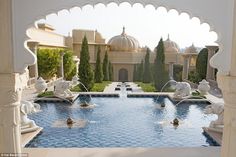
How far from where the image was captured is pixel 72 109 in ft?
30.3

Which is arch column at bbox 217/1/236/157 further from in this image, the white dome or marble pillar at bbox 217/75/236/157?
the white dome

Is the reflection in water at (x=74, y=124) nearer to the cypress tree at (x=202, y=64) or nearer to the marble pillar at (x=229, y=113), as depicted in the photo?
the marble pillar at (x=229, y=113)

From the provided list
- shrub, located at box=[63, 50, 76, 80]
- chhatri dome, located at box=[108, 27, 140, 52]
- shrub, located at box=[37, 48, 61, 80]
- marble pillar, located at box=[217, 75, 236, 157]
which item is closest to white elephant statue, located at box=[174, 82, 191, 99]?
marble pillar, located at box=[217, 75, 236, 157]

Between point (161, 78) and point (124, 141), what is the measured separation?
28.7 ft

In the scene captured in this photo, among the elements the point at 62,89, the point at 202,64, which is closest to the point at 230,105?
the point at 62,89

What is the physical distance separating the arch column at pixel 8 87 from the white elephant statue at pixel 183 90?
8.49 meters

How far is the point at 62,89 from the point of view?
1047cm

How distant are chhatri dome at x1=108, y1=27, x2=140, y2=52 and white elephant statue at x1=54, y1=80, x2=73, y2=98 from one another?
643 inches

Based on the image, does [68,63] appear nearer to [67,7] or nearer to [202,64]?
[202,64]

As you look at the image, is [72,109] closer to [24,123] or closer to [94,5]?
[24,123]

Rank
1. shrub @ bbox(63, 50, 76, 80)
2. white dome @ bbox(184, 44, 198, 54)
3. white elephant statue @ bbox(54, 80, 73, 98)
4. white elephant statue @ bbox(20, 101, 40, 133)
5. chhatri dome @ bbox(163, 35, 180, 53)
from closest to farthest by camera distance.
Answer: white elephant statue @ bbox(20, 101, 40, 133)
white elephant statue @ bbox(54, 80, 73, 98)
shrub @ bbox(63, 50, 76, 80)
white dome @ bbox(184, 44, 198, 54)
chhatri dome @ bbox(163, 35, 180, 53)

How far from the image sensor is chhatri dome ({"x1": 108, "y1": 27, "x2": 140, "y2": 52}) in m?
26.5

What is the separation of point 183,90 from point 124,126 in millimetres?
4360

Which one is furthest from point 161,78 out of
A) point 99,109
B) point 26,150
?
point 26,150
